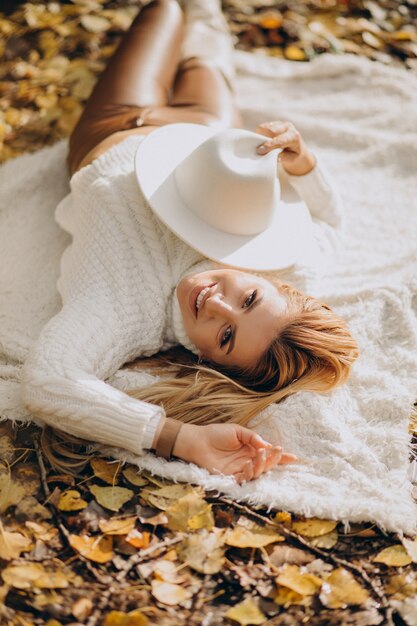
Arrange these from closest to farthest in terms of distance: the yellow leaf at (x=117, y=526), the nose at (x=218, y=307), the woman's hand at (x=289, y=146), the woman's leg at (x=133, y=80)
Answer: the yellow leaf at (x=117, y=526), the nose at (x=218, y=307), the woman's hand at (x=289, y=146), the woman's leg at (x=133, y=80)

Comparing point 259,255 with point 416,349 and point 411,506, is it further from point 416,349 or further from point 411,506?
point 411,506

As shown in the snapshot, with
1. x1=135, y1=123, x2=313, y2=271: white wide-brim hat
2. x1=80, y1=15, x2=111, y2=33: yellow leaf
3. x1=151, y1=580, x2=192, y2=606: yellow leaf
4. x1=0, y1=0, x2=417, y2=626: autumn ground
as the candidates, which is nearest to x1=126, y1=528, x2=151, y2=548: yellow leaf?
x1=0, y1=0, x2=417, y2=626: autumn ground

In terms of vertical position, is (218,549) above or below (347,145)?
below

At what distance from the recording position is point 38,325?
94.8 inches

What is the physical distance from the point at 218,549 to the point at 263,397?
22.3 inches

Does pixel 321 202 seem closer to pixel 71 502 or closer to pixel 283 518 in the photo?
pixel 283 518

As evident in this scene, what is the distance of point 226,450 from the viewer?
195 centimetres

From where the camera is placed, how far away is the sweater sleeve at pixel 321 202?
271 centimetres

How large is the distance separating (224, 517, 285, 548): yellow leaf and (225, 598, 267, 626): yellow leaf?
0.16m

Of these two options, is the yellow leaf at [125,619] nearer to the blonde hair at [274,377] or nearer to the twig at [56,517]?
the twig at [56,517]

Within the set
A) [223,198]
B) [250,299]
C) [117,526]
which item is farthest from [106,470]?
[223,198]

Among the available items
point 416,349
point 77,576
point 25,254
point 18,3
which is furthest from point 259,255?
point 18,3

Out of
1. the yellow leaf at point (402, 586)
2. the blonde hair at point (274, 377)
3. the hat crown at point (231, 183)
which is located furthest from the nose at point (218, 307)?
the yellow leaf at point (402, 586)

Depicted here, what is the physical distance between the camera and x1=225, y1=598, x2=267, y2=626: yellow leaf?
5.14 feet
